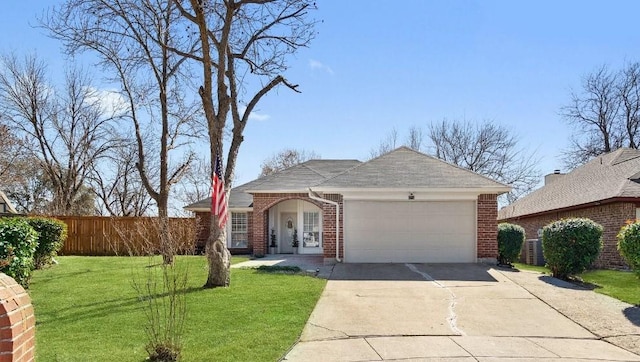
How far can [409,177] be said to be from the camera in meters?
16.7

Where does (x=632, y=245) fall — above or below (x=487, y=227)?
below

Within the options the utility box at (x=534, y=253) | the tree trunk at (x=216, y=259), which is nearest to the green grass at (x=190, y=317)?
the tree trunk at (x=216, y=259)

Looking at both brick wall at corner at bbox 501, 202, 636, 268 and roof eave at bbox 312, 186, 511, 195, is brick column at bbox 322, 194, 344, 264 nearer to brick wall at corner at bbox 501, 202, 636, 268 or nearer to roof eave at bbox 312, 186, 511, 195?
roof eave at bbox 312, 186, 511, 195

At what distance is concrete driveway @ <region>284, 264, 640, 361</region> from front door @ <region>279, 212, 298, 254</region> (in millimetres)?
9554

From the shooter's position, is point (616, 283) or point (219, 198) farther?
point (616, 283)

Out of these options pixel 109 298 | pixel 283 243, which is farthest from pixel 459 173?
pixel 109 298

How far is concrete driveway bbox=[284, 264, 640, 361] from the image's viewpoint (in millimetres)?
6973

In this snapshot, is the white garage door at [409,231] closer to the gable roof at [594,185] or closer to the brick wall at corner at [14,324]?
the gable roof at [594,185]

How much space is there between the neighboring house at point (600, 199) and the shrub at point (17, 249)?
16.0 meters

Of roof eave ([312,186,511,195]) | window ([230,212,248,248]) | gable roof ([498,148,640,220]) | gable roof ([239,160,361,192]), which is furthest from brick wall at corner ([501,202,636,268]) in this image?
window ([230,212,248,248])

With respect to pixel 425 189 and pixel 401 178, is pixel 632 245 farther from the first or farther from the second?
pixel 401 178

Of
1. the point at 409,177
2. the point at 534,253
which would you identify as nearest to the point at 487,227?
the point at 409,177

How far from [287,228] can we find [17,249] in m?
13.1

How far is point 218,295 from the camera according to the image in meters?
10.5
